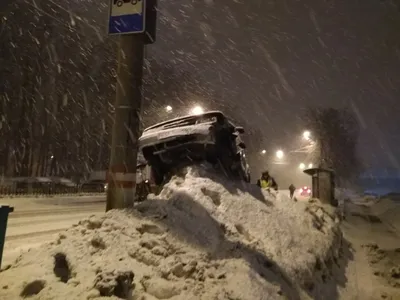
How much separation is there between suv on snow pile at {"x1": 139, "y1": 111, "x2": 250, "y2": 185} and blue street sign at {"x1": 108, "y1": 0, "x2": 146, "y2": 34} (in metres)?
2.43

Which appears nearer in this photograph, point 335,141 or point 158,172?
point 158,172

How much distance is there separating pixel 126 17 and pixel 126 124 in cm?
207

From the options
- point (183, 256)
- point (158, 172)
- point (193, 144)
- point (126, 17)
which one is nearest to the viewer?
point (183, 256)

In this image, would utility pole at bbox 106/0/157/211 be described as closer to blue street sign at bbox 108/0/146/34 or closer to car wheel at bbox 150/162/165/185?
blue street sign at bbox 108/0/146/34

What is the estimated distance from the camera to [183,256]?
4480 mm

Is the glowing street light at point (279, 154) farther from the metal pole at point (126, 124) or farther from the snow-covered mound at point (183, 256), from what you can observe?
the metal pole at point (126, 124)

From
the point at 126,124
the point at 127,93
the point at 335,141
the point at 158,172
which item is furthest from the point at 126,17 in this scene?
Answer: the point at 335,141

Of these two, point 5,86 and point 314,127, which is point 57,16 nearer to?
point 5,86

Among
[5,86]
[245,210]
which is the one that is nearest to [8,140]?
[5,86]

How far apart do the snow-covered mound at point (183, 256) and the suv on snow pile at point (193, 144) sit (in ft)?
2.41

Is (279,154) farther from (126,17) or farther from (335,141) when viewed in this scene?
(126,17)

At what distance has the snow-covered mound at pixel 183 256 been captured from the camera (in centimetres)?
384

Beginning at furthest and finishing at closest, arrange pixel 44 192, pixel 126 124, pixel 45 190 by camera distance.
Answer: pixel 45 190, pixel 44 192, pixel 126 124

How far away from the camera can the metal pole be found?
6086 mm
